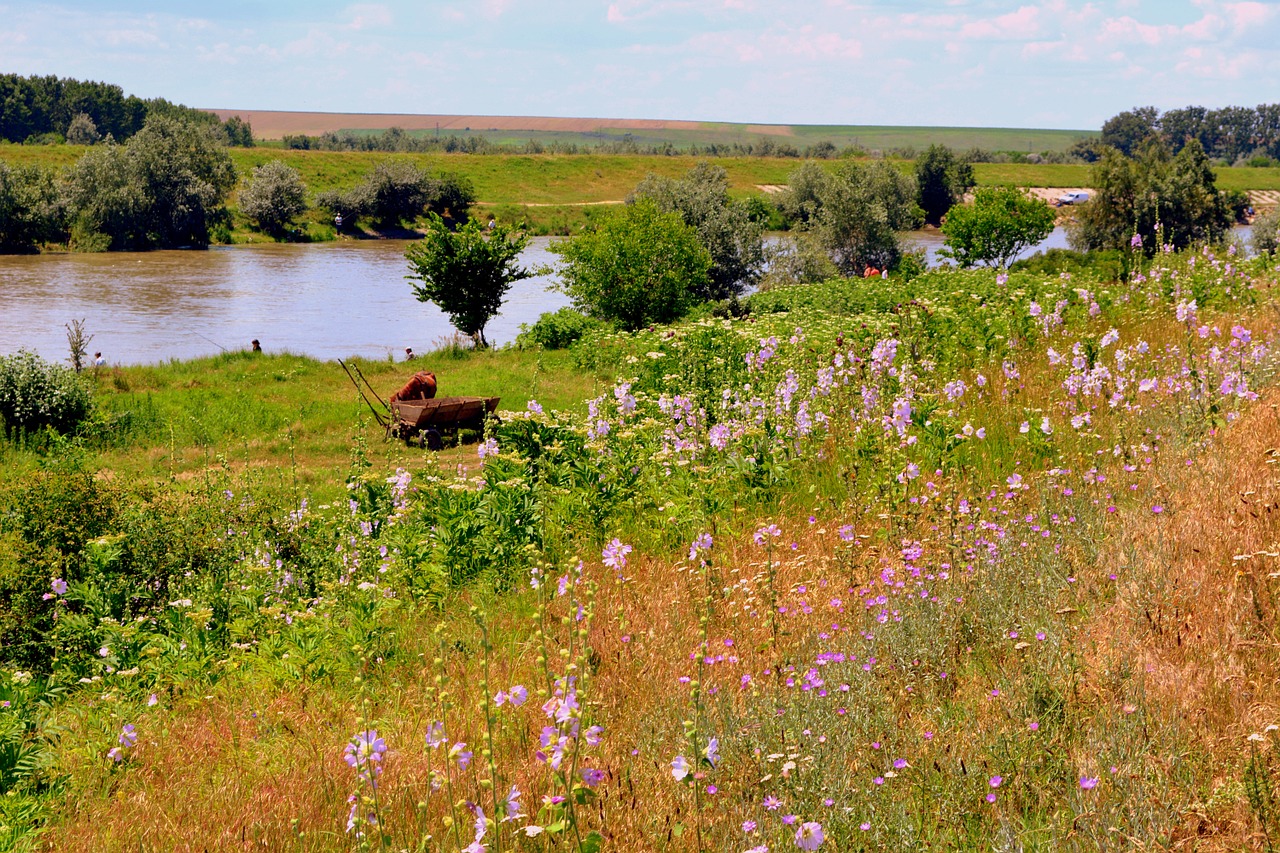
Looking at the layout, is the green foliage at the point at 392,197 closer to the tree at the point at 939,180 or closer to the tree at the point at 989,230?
the tree at the point at 939,180

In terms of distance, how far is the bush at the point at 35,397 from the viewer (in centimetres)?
1447

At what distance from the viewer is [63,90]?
116m

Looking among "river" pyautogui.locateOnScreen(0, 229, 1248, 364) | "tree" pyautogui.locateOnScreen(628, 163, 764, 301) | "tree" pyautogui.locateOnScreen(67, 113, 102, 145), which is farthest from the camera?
"tree" pyautogui.locateOnScreen(67, 113, 102, 145)

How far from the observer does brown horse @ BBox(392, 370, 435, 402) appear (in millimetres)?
14672

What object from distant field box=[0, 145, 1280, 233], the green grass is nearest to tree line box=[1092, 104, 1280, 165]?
distant field box=[0, 145, 1280, 233]

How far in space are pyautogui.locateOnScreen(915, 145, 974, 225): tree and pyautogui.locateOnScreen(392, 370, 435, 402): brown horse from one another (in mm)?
68123

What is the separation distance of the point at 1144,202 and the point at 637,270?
110ft

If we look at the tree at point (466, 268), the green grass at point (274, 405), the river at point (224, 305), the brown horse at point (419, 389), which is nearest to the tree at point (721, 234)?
the river at point (224, 305)

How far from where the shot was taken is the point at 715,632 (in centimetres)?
429

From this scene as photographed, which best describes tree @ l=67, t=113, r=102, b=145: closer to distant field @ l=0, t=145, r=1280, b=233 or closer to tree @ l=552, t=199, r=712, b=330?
distant field @ l=0, t=145, r=1280, b=233

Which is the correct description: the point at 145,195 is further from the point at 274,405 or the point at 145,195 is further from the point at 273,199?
the point at 274,405

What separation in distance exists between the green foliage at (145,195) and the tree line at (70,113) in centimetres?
4905

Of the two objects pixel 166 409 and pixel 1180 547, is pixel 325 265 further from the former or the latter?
pixel 1180 547

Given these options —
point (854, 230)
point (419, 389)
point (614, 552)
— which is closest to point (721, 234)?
point (854, 230)
